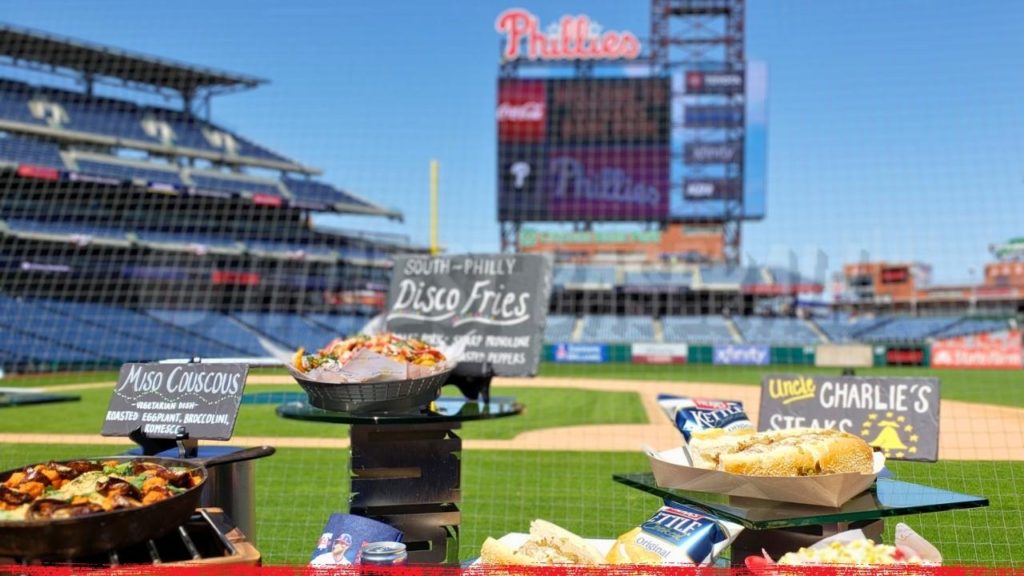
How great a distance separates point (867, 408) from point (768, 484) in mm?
1206

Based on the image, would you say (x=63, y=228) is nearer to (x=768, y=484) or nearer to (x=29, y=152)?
(x=29, y=152)

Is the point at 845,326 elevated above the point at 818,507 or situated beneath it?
situated beneath

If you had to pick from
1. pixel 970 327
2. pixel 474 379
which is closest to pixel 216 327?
pixel 474 379

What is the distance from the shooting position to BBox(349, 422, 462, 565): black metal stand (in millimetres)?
3506

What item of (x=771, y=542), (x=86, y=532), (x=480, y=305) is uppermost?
(x=480, y=305)

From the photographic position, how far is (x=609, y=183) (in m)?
32.6

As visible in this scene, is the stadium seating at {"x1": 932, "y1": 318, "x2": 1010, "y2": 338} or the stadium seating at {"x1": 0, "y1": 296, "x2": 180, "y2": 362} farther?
the stadium seating at {"x1": 932, "y1": 318, "x2": 1010, "y2": 338}

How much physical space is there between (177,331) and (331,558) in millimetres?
24886

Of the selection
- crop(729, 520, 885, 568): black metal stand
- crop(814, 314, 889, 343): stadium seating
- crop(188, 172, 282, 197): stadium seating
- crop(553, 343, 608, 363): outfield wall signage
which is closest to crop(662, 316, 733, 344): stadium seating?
crop(553, 343, 608, 363): outfield wall signage

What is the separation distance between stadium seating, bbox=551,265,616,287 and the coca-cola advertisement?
248 inches

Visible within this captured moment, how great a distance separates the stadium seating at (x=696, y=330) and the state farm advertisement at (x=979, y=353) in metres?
7.03

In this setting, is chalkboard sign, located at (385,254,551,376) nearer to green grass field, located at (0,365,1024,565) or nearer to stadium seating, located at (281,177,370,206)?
green grass field, located at (0,365,1024,565)

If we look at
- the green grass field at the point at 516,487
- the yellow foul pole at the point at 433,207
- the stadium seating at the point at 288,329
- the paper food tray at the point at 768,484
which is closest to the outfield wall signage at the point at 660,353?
the stadium seating at the point at 288,329

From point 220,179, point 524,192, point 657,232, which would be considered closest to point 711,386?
point 524,192
